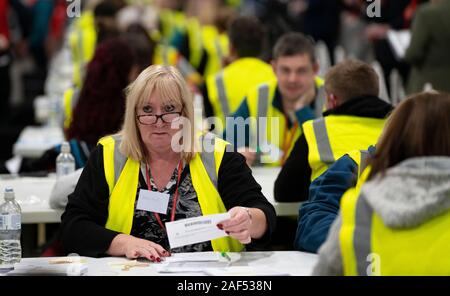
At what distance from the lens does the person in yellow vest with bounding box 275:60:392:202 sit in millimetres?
4566

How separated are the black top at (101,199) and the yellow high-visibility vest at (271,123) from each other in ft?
4.79

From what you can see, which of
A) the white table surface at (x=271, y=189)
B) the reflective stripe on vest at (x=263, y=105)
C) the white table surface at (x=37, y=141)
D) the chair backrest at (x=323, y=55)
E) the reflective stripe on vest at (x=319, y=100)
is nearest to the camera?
the white table surface at (x=271, y=189)

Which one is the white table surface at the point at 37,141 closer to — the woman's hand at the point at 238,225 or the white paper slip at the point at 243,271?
the woman's hand at the point at 238,225

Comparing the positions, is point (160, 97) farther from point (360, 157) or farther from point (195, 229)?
point (360, 157)

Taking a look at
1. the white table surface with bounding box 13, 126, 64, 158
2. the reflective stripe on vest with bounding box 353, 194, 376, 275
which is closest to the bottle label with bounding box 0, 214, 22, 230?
the reflective stripe on vest with bounding box 353, 194, 376, 275

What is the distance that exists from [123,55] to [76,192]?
1585mm

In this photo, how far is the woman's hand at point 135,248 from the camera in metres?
3.71

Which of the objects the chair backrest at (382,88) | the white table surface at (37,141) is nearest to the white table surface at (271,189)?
the chair backrest at (382,88)

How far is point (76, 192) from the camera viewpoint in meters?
4.05

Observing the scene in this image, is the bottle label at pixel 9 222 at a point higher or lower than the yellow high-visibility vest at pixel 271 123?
lower

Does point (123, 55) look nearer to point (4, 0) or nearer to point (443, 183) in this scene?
point (443, 183)

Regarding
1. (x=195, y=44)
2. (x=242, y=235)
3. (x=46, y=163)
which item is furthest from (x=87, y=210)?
(x=195, y=44)
